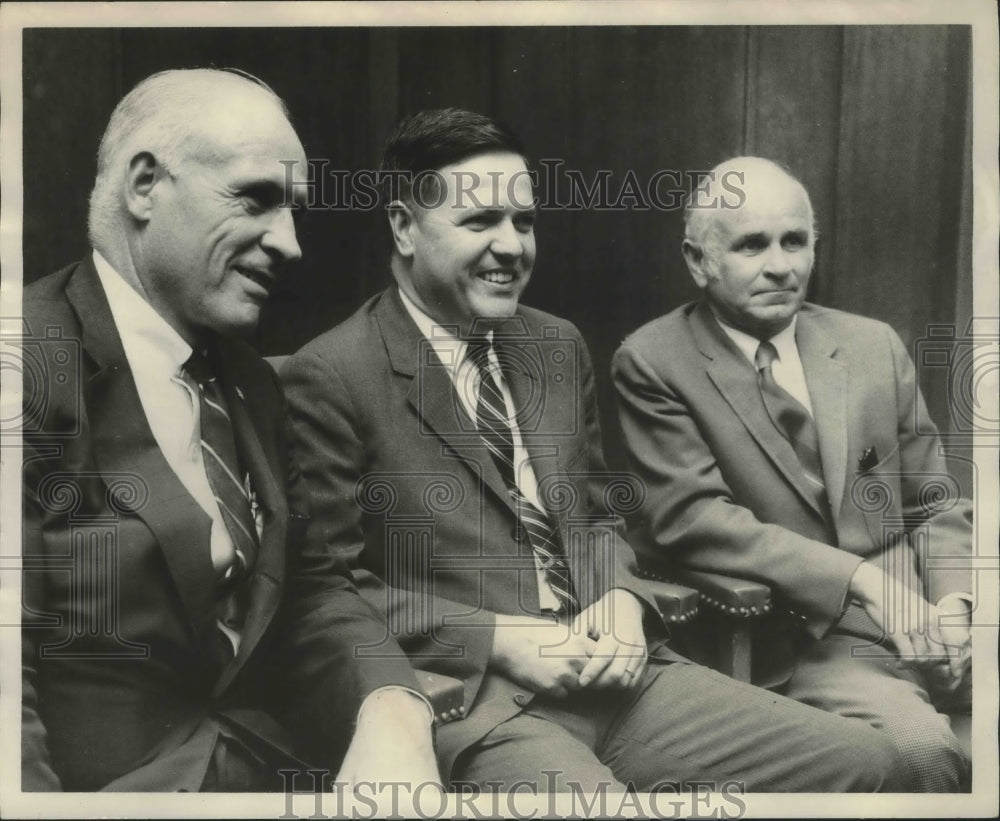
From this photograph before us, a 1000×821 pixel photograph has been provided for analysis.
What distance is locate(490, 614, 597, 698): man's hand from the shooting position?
7.37 feet

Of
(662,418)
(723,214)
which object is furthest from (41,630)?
(723,214)

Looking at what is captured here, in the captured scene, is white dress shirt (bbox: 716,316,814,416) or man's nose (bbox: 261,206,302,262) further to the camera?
white dress shirt (bbox: 716,316,814,416)

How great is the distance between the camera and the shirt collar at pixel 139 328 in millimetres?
2160

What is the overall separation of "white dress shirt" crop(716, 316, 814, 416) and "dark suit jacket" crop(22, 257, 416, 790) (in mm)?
928

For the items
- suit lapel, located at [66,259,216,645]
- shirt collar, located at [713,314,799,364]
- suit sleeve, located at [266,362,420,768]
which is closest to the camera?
suit lapel, located at [66,259,216,645]

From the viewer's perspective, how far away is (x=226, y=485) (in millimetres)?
2205

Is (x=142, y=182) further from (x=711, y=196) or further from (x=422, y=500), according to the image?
(x=711, y=196)

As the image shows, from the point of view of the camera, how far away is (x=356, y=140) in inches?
92.6

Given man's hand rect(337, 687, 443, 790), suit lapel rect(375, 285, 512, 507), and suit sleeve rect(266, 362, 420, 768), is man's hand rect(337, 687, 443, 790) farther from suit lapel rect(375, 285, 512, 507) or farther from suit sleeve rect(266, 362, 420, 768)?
suit lapel rect(375, 285, 512, 507)

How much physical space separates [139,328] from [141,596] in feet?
1.61

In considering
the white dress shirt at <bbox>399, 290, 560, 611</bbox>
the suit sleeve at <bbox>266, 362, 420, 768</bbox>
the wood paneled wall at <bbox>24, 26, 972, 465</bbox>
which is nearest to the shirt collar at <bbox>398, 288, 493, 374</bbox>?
the white dress shirt at <bbox>399, 290, 560, 611</bbox>

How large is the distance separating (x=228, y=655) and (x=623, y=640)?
76 centimetres

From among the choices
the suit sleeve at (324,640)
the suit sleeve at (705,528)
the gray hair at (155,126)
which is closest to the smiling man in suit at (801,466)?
the suit sleeve at (705,528)

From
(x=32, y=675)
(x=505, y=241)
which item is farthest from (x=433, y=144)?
(x=32, y=675)
